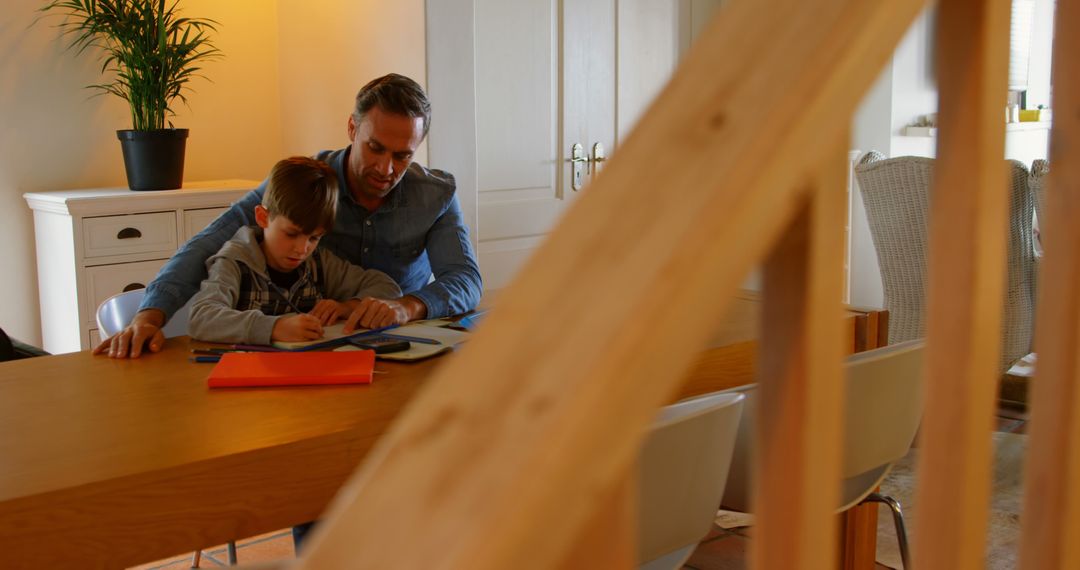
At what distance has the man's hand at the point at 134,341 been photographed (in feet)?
6.13

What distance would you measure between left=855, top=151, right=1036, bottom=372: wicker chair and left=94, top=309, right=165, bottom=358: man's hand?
2644 mm

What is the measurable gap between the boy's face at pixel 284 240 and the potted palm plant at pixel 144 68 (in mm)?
1841

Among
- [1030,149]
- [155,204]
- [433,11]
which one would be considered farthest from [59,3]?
[1030,149]

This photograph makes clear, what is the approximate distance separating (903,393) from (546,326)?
1562 mm

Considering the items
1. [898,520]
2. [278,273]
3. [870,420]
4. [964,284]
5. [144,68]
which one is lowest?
[898,520]

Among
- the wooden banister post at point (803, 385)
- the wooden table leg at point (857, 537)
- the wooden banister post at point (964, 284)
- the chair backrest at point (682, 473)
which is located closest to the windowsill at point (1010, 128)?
the wooden table leg at point (857, 537)

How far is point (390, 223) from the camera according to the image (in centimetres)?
254

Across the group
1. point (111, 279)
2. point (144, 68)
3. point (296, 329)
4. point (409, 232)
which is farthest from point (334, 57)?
point (296, 329)

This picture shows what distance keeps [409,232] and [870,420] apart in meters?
1.19

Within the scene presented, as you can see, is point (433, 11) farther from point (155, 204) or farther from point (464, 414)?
point (464, 414)

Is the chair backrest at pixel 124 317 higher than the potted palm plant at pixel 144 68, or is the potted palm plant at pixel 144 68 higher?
the potted palm plant at pixel 144 68

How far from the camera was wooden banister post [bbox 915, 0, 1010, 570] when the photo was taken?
0.58 meters

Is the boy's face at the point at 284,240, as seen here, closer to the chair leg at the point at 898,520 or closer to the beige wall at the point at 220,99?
the chair leg at the point at 898,520

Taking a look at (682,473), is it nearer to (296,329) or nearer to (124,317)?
(296,329)
